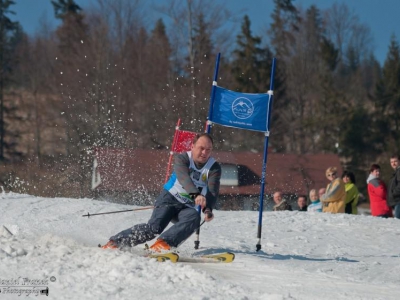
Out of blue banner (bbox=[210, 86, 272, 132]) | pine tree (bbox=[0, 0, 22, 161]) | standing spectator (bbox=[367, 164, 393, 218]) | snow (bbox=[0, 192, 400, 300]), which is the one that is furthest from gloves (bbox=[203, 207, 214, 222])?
pine tree (bbox=[0, 0, 22, 161])

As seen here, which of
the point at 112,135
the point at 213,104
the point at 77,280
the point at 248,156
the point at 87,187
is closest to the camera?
the point at 77,280

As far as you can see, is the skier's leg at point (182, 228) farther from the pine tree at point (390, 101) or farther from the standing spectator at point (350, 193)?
the pine tree at point (390, 101)

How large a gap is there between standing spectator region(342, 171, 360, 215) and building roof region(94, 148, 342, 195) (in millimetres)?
6251

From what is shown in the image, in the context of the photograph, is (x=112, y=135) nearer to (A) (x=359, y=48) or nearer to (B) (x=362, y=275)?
(B) (x=362, y=275)

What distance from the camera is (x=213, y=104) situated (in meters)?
8.59

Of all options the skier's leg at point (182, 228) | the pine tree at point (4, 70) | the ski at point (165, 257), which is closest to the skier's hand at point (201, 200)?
the skier's leg at point (182, 228)

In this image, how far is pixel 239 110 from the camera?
8.55 meters

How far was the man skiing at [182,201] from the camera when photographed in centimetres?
684

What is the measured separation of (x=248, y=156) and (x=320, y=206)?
15.4 metres

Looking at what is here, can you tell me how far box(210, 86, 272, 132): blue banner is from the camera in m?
8.55

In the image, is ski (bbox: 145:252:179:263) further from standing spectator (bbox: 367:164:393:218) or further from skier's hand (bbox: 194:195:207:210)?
standing spectator (bbox: 367:164:393:218)

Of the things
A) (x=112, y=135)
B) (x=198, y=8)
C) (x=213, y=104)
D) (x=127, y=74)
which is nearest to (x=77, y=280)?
(x=213, y=104)

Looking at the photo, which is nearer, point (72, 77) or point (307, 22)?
point (72, 77)

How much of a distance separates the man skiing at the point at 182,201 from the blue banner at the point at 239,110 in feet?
4.87
